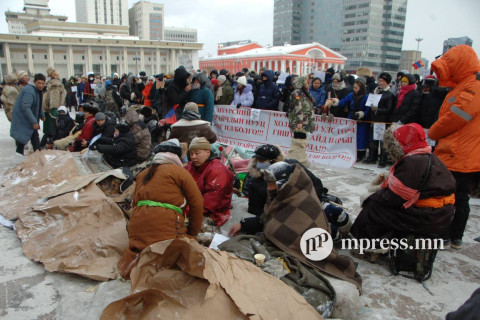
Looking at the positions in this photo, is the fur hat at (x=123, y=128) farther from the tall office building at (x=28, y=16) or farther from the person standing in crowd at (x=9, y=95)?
the tall office building at (x=28, y=16)

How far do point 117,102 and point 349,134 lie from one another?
24.6 ft

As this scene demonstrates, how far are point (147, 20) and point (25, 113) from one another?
131 metres

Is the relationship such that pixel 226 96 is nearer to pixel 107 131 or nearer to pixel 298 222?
pixel 107 131

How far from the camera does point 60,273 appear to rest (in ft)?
10.6

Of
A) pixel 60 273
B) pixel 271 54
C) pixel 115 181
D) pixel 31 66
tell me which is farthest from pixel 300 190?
pixel 31 66

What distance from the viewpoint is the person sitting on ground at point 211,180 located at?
3876mm

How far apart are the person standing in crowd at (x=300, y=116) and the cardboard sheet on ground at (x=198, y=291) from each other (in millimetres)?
4604

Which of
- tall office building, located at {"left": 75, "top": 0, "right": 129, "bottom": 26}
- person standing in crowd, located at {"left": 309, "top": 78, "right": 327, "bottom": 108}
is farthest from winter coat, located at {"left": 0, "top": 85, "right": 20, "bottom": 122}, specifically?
tall office building, located at {"left": 75, "top": 0, "right": 129, "bottom": 26}

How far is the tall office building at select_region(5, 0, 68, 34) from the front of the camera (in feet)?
382

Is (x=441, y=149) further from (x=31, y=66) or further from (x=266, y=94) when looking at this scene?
(x=31, y=66)

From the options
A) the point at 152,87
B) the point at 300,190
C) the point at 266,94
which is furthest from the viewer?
the point at 152,87

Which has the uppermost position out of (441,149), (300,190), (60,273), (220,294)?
(441,149)

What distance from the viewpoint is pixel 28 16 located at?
11919 cm

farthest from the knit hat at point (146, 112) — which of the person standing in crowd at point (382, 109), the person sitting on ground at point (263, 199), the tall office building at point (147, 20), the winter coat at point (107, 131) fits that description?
the tall office building at point (147, 20)
